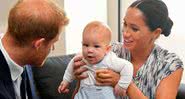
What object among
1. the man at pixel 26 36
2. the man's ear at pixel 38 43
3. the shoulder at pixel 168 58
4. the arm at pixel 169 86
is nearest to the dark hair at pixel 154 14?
the shoulder at pixel 168 58

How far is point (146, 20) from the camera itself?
1938 millimetres

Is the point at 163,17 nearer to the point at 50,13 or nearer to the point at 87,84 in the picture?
the point at 87,84

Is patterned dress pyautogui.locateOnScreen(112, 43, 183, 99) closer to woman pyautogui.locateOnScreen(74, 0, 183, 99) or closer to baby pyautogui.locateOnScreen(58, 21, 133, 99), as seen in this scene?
woman pyautogui.locateOnScreen(74, 0, 183, 99)

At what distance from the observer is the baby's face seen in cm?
173

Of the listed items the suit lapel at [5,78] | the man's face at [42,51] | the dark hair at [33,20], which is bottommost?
the suit lapel at [5,78]

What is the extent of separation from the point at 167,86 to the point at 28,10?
0.89 meters

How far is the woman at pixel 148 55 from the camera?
1.91m

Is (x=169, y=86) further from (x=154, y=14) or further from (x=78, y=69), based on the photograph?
(x=78, y=69)

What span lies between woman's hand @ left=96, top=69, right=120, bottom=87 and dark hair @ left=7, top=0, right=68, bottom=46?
369 millimetres

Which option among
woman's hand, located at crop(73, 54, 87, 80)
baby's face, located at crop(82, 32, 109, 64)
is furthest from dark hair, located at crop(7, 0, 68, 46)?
woman's hand, located at crop(73, 54, 87, 80)

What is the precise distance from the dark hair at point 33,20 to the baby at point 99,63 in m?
0.26

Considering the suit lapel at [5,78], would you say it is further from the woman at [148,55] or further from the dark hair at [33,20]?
the woman at [148,55]

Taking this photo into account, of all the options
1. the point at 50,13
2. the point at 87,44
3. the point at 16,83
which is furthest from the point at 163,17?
the point at 16,83

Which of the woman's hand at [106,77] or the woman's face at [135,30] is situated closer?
the woman's hand at [106,77]
